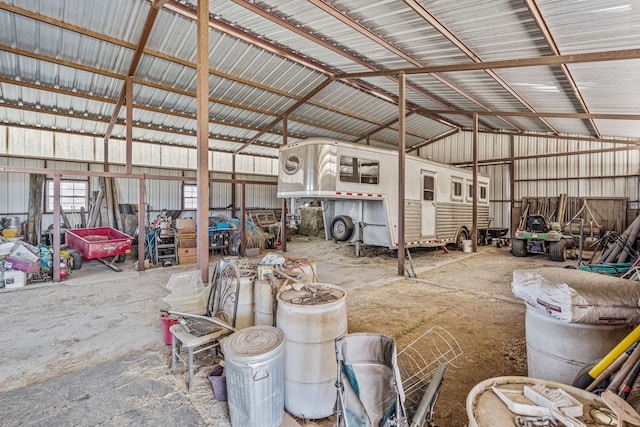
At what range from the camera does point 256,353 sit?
2035 mm

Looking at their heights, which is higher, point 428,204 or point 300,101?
point 300,101

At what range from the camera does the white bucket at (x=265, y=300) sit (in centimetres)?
287

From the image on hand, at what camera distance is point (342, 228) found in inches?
338

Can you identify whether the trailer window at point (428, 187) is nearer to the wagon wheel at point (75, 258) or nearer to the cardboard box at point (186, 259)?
the cardboard box at point (186, 259)

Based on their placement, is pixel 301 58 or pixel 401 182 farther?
pixel 301 58

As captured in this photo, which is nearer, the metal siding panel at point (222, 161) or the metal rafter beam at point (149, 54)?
the metal rafter beam at point (149, 54)

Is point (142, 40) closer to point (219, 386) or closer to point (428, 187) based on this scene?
point (219, 386)

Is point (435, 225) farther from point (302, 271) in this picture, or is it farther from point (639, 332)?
point (639, 332)

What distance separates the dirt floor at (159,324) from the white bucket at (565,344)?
2.29 ft

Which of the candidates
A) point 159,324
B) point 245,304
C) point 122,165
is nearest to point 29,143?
point 122,165

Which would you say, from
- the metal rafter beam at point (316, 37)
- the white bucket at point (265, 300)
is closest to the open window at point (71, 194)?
the metal rafter beam at point (316, 37)

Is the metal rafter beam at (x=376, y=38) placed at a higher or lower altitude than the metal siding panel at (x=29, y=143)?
higher

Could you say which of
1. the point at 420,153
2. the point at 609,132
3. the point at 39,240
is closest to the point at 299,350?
the point at 39,240

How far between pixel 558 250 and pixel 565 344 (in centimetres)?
832
